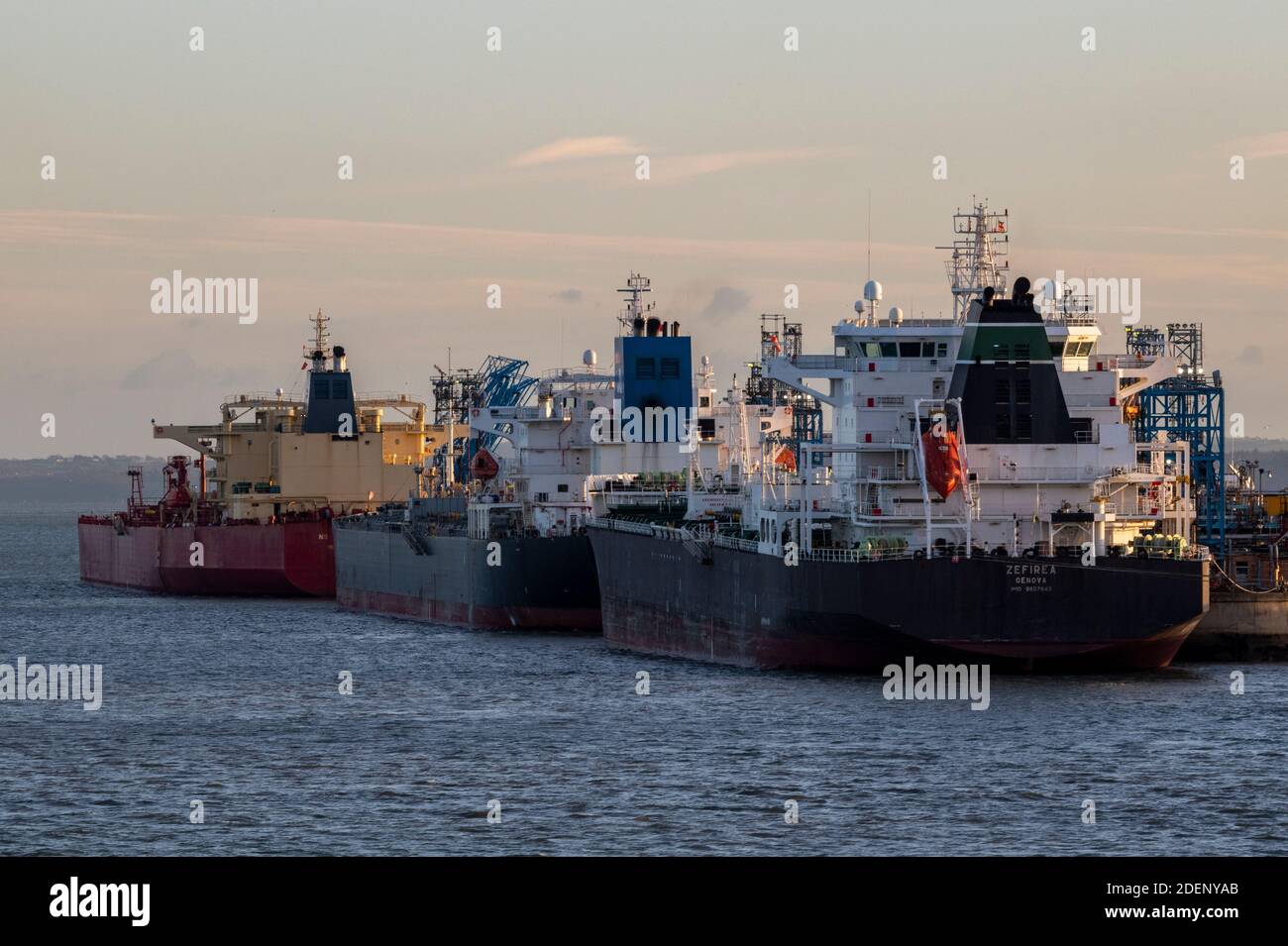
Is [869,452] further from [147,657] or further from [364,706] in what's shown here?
[147,657]

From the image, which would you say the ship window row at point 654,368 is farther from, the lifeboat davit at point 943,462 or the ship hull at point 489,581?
the lifeboat davit at point 943,462

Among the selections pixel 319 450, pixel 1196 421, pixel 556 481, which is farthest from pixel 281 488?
pixel 1196 421

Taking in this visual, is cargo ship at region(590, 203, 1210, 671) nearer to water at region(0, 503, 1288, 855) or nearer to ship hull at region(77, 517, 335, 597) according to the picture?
water at region(0, 503, 1288, 855)

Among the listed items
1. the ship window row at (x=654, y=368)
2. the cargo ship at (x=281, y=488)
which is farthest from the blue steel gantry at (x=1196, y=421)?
the cargo ship at (x=281, y=488)

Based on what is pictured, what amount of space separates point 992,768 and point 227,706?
63.2 feet

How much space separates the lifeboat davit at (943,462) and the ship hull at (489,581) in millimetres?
25175

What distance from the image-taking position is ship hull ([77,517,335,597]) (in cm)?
9512

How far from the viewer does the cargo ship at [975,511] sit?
43031 mm

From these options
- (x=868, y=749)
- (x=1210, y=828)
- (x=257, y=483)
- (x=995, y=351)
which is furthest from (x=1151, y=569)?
(x=257, y=483)

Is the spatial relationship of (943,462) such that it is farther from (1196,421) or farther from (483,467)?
(483,467)

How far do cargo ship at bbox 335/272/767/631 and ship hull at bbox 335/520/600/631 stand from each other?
35 mm

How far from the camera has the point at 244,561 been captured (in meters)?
95.9

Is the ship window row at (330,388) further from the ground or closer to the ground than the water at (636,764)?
further from the ground

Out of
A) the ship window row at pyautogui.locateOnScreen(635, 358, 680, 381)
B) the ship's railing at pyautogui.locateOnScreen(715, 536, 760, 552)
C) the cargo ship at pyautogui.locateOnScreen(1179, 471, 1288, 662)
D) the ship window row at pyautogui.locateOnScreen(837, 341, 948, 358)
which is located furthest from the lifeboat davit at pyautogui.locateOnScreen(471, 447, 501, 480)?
the cargo ship at pyautogui.locateOnScreen(1179, 471, 1288, 662)
